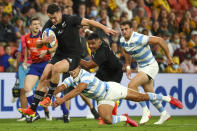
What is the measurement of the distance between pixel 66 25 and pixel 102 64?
1.33 metres

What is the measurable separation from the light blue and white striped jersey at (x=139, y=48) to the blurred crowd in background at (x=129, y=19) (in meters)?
2.54

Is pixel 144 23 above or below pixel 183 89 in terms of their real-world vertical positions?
above

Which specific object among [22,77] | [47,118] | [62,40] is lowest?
[47,118]

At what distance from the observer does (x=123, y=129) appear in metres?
10.9

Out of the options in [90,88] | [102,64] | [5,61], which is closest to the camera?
[90,88]

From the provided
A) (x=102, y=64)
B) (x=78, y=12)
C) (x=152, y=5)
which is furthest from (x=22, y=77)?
(x=152, y=5)

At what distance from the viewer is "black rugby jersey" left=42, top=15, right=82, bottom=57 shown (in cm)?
1174

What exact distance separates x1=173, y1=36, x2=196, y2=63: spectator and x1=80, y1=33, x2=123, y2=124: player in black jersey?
7.63m

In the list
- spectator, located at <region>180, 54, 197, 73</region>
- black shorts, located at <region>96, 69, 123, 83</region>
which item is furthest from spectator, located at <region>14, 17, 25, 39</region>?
spectator, located at <region>180, 54, 197, 73</region>

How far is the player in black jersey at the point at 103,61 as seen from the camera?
39.4ft

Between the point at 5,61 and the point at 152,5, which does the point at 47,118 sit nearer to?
the point at 5,61

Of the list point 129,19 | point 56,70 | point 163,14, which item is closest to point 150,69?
point 56,70

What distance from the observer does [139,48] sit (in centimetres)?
1255

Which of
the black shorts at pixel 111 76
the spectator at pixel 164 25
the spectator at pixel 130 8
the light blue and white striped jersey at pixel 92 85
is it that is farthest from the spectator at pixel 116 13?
the light blue and white striped jersey at pixel 92 85
